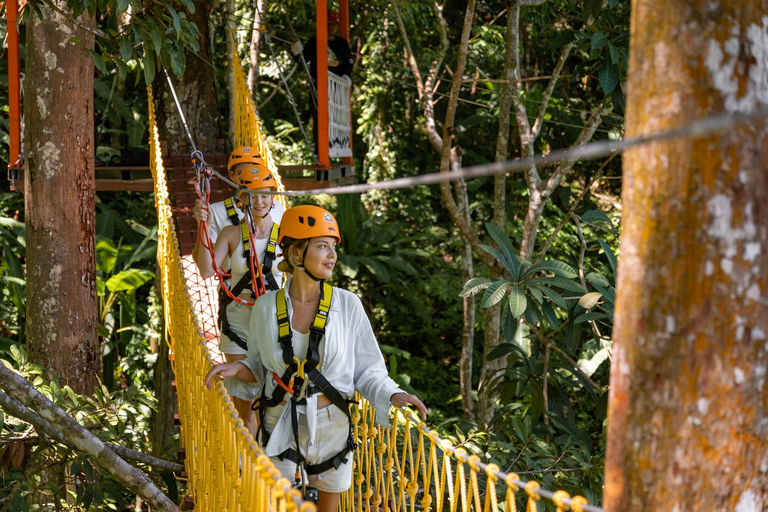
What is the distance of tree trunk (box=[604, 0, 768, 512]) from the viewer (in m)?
1.17

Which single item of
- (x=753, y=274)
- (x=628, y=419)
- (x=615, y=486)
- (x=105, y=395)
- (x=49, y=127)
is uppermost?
(x=49, y=127)

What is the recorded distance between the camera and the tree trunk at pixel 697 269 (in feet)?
3.83

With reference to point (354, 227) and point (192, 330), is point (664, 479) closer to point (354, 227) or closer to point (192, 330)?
point (192, 330)

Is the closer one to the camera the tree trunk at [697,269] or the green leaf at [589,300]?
the tree trunk at [697,269]

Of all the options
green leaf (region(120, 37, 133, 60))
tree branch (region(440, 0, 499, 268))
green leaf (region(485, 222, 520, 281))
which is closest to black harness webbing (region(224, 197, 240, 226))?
green leaf (region(120, 37, 133, 60))

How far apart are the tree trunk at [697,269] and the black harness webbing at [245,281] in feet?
5.80

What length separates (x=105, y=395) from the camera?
3.88 meters

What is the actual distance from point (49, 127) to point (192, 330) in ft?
5.98

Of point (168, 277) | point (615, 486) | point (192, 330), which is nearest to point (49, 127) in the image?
point (168, 277)

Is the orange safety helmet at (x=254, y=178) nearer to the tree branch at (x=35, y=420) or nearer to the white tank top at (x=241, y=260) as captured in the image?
the white tank top at (x=241, y=260)

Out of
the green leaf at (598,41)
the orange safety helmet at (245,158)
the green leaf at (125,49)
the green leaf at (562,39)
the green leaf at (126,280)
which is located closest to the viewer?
the green leaf at (125,49)

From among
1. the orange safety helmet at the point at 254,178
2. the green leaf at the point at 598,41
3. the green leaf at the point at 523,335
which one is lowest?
the green leaf at the point at 523,335

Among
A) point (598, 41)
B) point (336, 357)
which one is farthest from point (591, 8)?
point (336, 357)

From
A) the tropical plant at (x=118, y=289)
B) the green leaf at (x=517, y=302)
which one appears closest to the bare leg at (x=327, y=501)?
the green leaf at (x=517, y=302)
